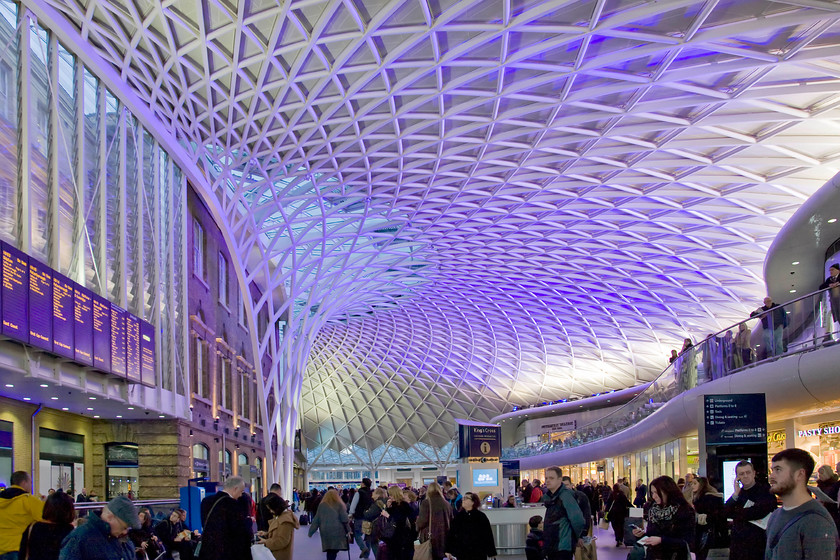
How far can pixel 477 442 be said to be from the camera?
30.6 metres

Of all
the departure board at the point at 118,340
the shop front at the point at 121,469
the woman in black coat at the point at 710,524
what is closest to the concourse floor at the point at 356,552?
the shop front at the point at 121,469

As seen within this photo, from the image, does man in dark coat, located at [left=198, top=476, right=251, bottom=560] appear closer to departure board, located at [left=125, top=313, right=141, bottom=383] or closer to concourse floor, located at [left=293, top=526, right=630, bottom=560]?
concourse floor, located at [left=293, top=526, right=630, bottom=560]

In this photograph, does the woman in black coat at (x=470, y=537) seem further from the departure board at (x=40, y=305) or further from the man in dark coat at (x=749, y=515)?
the departure board at (x=40, y=305)

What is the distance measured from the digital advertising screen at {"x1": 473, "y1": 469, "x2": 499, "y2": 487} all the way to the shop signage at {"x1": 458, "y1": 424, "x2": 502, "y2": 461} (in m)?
0.77

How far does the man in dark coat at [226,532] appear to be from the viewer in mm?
9984

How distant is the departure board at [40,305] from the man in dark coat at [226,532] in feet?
34.0

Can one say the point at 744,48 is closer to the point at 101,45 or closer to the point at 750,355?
the point at 750,355

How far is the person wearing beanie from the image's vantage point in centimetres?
686

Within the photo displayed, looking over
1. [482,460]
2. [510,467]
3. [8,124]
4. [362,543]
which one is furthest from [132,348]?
[510,467]

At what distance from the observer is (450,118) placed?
103ft

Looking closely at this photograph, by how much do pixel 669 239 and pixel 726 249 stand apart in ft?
11.1

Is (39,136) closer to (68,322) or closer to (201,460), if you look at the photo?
(68,322)

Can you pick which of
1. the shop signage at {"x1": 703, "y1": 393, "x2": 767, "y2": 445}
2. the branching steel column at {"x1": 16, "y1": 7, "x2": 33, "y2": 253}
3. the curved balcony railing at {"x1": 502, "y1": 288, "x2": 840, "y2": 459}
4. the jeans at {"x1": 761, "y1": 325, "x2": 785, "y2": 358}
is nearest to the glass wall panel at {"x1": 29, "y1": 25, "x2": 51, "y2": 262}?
the branching steel column at {"x1": 16, "y1": 7, "x2": 33, "y2": 253}

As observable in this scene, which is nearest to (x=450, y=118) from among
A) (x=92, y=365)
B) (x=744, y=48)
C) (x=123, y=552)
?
(x=744, y=48)
